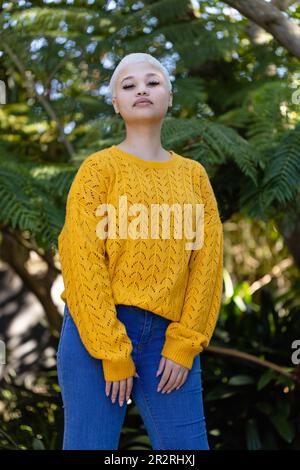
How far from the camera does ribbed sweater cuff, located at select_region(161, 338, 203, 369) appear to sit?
1.82 metres

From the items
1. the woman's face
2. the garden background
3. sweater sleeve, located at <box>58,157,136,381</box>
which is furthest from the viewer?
the garden background

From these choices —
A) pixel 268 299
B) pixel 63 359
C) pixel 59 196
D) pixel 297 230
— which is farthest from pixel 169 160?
pixel 268 299

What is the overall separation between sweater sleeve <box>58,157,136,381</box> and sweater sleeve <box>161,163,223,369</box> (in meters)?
0.13

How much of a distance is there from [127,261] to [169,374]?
295 millimetres

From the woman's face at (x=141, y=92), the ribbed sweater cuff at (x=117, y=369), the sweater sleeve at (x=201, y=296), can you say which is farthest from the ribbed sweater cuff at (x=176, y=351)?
the woman's face at (x=141, y=92)

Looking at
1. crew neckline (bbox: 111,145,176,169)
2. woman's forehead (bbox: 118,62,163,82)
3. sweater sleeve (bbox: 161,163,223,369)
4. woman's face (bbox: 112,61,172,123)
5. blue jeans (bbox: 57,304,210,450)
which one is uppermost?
woman's forehead (bbox: 118,62,163,82)

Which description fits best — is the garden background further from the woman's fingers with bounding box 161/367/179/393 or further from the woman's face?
the woman's fingers with bounding box 161/367/179/393

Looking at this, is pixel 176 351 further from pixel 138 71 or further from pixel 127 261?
pixel 138 71

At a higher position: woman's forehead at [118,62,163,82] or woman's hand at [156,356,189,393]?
woman's forehead at [118,62,163,82]

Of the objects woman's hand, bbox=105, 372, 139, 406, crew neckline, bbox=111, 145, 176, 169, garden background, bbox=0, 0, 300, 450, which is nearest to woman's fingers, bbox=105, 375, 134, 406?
woman's hand, bbox=105, 372, 139, 406

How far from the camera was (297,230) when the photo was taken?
379 cm

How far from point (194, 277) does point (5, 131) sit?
89.0 inches

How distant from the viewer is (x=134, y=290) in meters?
1.80

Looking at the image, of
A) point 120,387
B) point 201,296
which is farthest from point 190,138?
point 120,387
